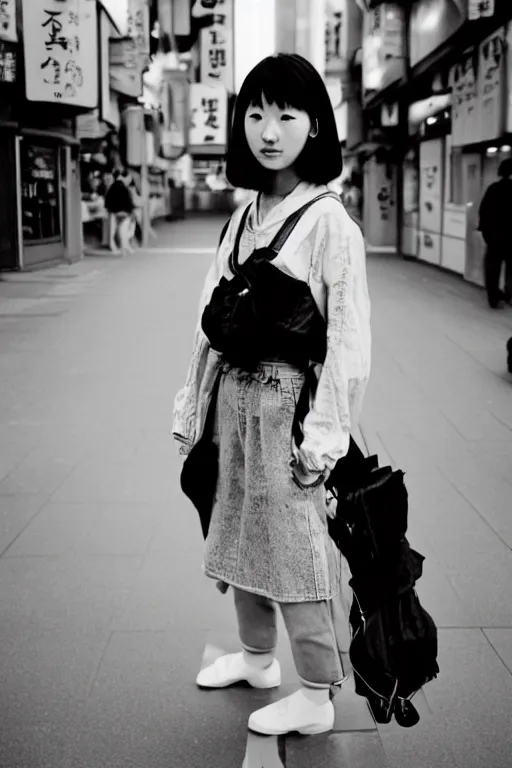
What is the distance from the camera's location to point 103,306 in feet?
41.5

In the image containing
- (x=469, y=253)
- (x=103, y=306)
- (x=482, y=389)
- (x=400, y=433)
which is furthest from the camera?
(x=469, y=253)

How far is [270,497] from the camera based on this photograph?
2.51 meters

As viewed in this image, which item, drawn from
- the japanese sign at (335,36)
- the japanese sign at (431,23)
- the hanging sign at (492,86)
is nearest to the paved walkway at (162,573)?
the hanging sign at (492,86)

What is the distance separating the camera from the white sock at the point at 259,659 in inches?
113

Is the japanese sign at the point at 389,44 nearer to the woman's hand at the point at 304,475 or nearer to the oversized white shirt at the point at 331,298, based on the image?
the oversized white shirt at the point at 331,298

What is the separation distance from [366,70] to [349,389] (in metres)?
21.4

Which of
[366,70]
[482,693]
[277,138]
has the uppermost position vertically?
[366,70]

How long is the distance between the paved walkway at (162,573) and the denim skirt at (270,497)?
1.52 feet

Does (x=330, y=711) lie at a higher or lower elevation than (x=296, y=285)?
lower

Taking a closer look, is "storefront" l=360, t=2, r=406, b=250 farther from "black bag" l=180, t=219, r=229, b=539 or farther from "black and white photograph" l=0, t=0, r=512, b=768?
"black bag" l=180, t=219, r=229, b=539

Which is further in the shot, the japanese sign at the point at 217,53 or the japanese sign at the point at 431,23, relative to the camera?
the japanese sign at the point at 217,53

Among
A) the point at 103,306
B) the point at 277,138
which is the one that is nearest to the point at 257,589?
the point at 277,138

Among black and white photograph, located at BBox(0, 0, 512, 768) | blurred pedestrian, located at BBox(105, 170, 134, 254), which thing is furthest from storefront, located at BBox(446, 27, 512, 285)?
blurred pedestrian, located at BBox(105, 170, 134, 254)

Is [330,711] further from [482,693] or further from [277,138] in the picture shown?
[277,138]
